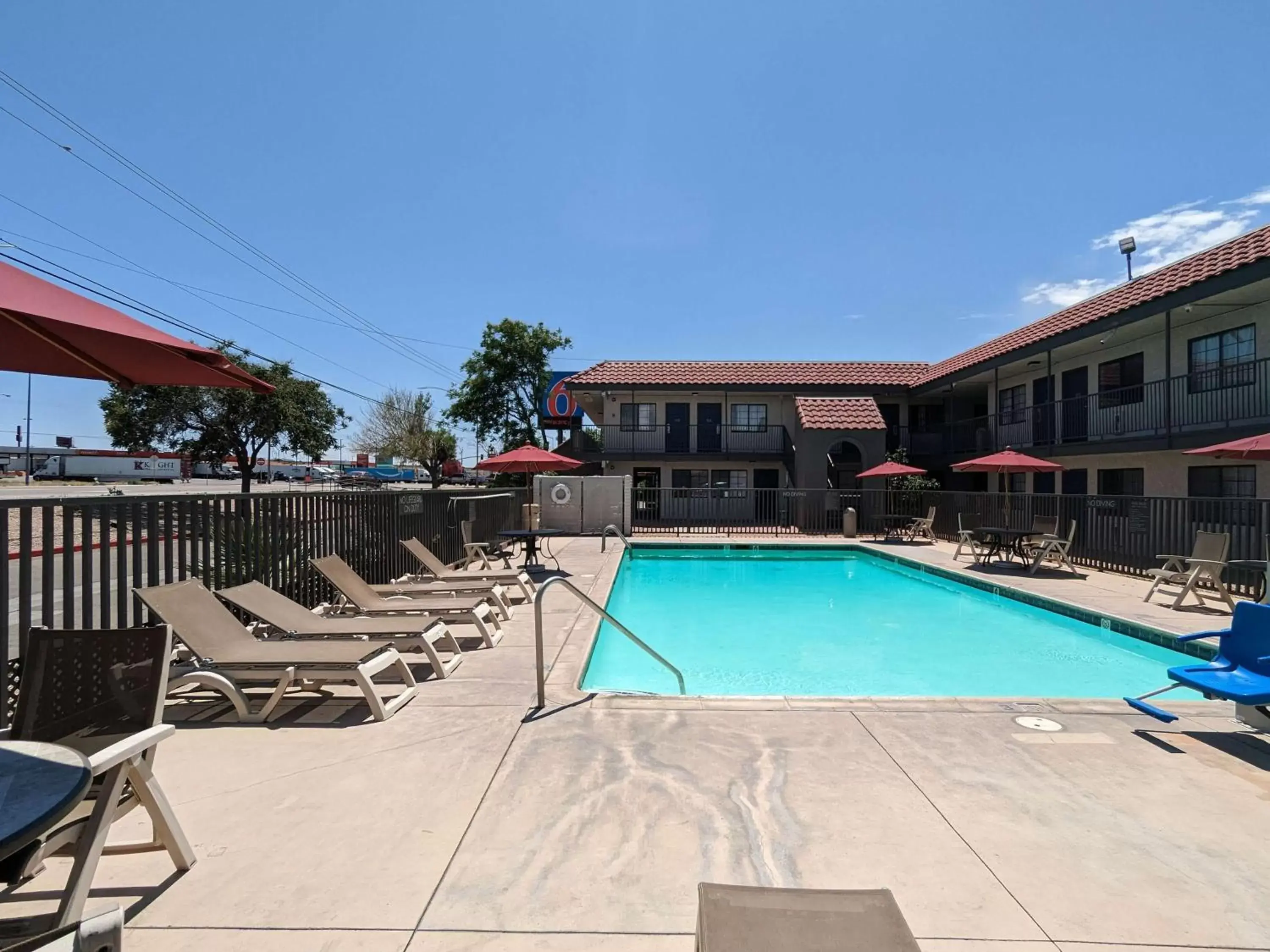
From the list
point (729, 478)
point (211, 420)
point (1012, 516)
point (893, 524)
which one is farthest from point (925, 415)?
point (211, 420)

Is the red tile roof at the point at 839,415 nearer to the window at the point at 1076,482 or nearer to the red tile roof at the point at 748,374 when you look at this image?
the red tile roof at the point at 748,374

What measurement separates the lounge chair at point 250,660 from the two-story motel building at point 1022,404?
1482 cm

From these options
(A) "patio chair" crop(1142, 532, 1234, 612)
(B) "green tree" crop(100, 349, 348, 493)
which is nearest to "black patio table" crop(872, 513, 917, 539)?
(A) "patio chair" crop(1142, 532, 1234, 612)

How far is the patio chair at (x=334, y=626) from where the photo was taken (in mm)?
5555

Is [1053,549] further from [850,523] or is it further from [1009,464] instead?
[850,523]

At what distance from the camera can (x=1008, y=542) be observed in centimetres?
1521

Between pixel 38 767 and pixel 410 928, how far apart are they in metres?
1.38

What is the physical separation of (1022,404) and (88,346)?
964 inches

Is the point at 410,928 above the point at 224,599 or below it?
below

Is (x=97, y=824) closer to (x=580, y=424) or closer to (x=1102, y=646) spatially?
(x=1102, y=646)

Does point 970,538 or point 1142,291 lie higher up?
point 1142,291

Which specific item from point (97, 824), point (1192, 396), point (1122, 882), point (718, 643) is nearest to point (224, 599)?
point (97, 824)

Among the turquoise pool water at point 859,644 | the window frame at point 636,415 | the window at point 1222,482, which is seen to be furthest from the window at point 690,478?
the window at point 1222,482

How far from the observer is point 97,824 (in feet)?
7.40
